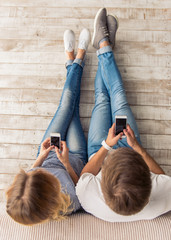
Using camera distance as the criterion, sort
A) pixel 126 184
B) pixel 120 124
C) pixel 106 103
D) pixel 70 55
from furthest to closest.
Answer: pixel 70 55 → pixel 106 103 → pixel 120 124 → pixel 126 184

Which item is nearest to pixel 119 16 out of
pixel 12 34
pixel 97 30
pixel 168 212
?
pixel 97 30

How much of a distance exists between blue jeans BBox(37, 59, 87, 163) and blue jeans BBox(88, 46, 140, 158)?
8 centimetres

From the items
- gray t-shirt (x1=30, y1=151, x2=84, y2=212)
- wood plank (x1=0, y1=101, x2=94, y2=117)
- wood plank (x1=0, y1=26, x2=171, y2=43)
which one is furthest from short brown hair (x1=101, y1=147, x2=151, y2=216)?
wood plank (x1=0, y1=26, x2=171, y2=43)

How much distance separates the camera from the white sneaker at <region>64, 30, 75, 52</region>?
5.56 ft

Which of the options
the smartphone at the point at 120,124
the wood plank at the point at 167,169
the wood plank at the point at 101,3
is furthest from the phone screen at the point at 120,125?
the wood plank at the point at 101,3

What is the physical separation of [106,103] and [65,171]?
559 millimetres

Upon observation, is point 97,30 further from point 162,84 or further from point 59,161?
point 59,161

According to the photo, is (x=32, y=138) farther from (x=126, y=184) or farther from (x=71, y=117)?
(x=126, y=184)

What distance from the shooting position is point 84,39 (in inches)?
66.6

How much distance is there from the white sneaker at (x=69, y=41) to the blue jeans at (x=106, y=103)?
9.8 inches

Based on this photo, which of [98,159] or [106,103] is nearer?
[98,159]

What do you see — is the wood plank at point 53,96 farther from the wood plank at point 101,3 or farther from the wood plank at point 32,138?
the wood plank at point 101,3

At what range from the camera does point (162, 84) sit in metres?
1.66

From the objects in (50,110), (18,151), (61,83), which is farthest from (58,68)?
(18,151)
